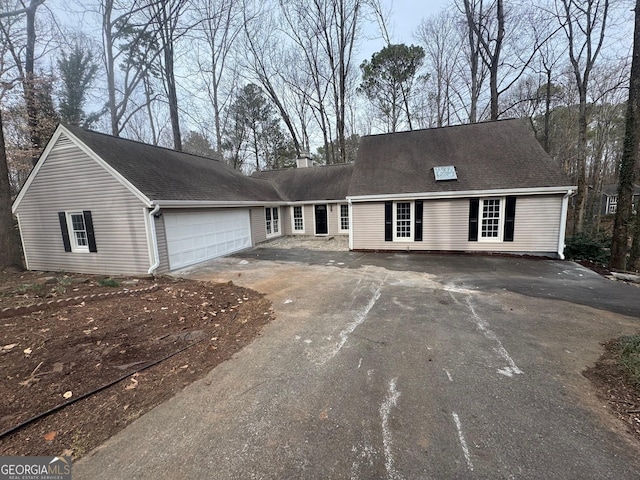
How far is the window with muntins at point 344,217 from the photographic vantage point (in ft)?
56.4

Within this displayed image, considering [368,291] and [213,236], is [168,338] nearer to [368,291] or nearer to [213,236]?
[368,291]

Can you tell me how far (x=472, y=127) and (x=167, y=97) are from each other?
1868 cm

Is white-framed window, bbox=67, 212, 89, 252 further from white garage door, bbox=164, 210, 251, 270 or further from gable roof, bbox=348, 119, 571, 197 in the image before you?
gable roof, bbox=348, 119, 571, 197

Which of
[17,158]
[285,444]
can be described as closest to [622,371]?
[285,444]

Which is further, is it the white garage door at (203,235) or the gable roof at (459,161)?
Answer: the gable roof at (459,161)

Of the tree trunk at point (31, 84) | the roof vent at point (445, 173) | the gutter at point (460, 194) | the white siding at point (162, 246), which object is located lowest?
the white siding at point (162, 246)

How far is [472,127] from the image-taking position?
13.7m

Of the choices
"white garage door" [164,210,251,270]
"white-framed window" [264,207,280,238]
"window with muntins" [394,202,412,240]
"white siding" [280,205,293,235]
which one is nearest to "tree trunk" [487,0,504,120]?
"window with muntins" [394,202,412,240]

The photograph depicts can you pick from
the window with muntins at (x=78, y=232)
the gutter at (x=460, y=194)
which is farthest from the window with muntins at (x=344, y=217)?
the window with muntins at (x=78, y=232)

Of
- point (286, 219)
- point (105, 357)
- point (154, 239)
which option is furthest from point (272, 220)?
point (105, 357)

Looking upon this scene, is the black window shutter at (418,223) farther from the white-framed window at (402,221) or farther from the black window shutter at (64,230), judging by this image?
the black window shutter at (64,230)

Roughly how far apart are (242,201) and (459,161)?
32.8 ft

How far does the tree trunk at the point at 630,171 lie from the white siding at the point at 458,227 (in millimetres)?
1579

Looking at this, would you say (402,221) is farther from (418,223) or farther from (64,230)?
(64,230)
